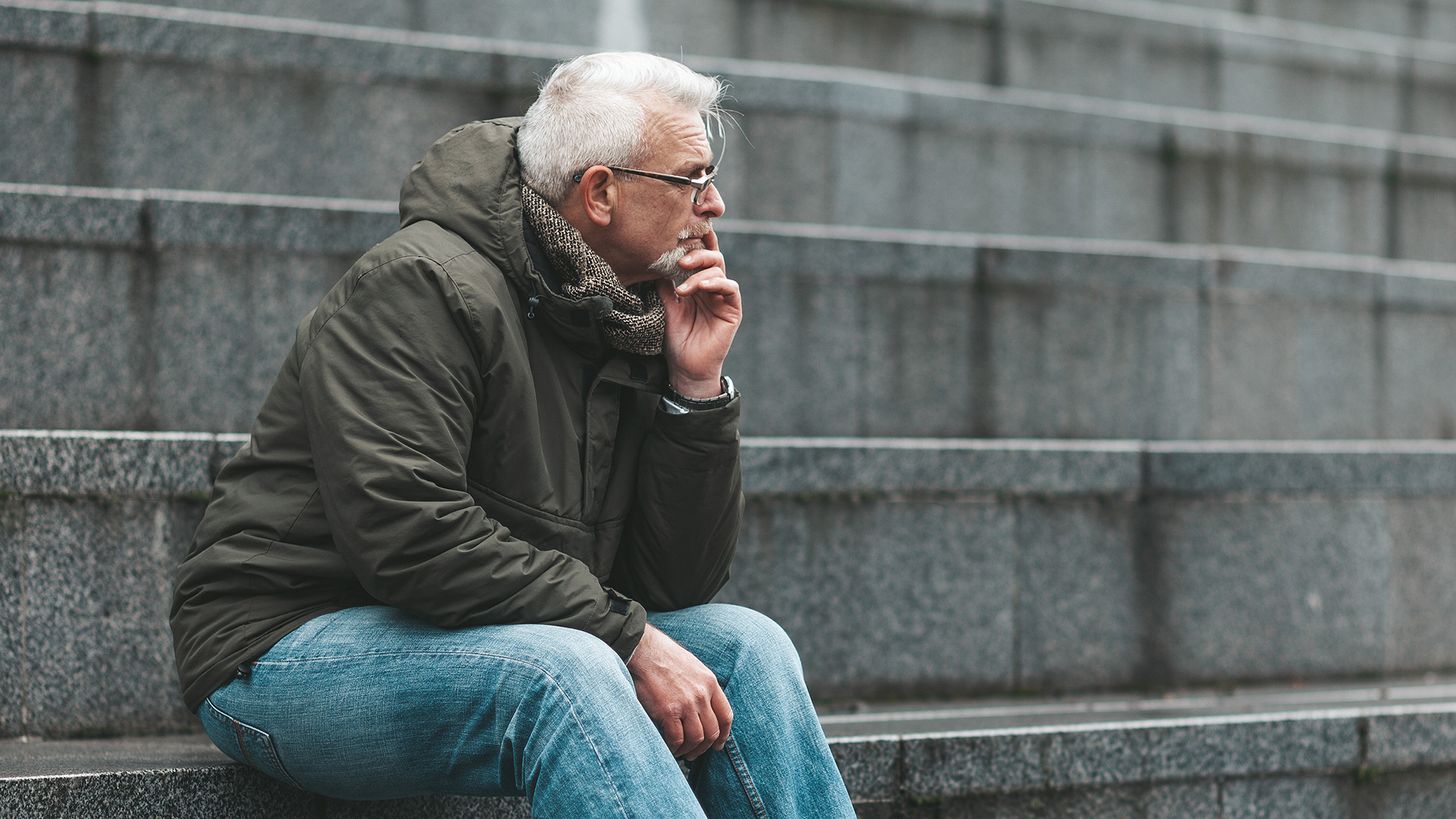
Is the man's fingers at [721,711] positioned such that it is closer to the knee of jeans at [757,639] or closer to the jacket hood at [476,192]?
the knee of jeans at [757,639]

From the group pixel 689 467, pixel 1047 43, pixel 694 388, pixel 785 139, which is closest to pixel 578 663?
pixel 689 467

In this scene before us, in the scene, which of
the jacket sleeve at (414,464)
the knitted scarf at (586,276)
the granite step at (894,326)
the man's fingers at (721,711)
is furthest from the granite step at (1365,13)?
the jacket sleeve at (414,464)

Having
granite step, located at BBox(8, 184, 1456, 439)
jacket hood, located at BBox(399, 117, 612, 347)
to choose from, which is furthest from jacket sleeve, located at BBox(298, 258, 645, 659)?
granite step, located at BBox(8, 184, 1456, 439)

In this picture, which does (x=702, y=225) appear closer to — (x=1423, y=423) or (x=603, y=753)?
(x=603, y=753)

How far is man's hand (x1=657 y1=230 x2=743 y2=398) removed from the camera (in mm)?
3660

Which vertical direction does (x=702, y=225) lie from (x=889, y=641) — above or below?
above

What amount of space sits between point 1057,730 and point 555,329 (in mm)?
2010

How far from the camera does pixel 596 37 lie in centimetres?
780

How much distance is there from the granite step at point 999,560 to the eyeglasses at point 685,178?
1.62 meters

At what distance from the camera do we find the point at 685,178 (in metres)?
3.59

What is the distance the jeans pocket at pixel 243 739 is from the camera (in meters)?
3.30

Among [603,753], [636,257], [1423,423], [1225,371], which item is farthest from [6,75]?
[1423,423]

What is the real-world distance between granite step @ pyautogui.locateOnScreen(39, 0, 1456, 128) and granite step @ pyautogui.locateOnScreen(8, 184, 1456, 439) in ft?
4.47

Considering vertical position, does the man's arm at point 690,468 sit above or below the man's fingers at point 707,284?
below
